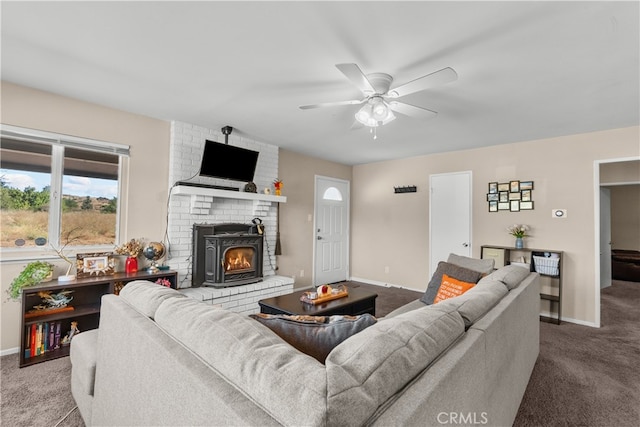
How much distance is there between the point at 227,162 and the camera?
3814 mm

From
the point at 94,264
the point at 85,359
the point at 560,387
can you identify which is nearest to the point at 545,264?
the point at 560,387

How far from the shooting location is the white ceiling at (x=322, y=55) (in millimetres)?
1729

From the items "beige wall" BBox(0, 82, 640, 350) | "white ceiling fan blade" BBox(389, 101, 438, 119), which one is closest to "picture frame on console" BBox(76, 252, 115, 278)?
"beige wall" BBox(0, 82, 640, 350)

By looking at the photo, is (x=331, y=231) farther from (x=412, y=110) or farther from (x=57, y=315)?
(x=57, y=315)

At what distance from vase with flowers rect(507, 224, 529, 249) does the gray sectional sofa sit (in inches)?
114

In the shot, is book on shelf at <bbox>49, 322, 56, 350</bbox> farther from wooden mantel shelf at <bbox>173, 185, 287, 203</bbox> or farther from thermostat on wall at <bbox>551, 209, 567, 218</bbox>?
thermostat on wall at <bbox>551, 209, 567, 218</bbox>

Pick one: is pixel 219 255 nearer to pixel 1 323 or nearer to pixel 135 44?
pixel 1 323

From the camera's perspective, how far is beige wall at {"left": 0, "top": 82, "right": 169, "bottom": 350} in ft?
8.89

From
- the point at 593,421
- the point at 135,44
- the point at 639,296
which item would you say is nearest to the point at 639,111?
the point at 593,421

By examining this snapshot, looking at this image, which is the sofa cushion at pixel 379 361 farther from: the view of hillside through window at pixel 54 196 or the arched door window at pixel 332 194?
the arched door window at pixel 332 194

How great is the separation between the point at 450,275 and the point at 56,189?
3886 millimetres

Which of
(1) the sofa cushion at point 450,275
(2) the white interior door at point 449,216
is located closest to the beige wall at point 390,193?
(2) the white interior door at point 449,216

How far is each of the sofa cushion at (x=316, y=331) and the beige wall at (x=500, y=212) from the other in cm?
403

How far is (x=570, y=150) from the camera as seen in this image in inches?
152
